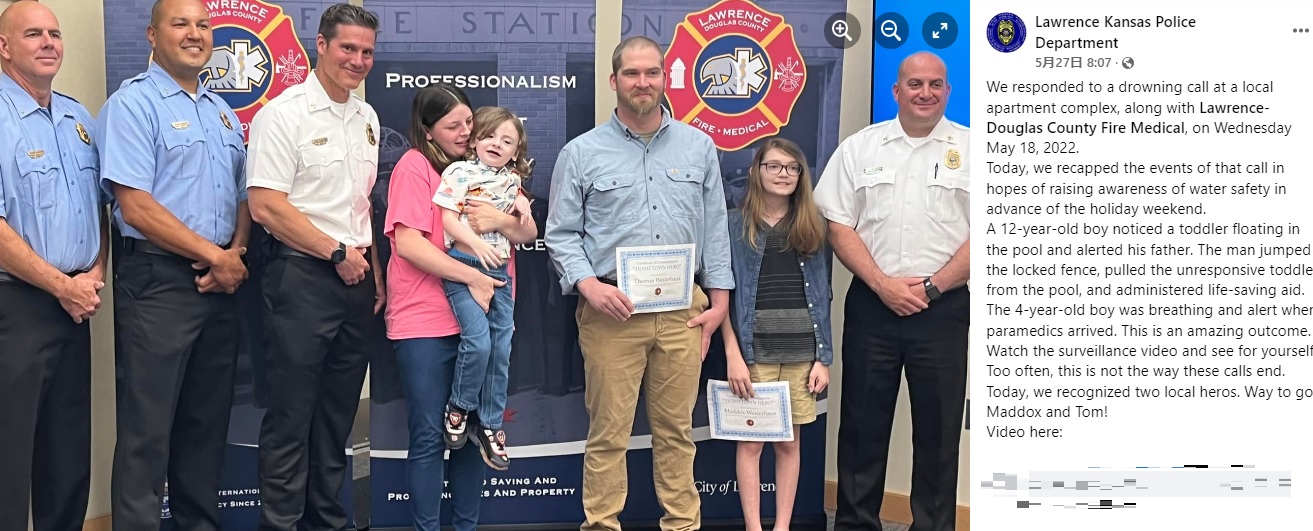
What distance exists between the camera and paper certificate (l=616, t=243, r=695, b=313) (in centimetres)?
359

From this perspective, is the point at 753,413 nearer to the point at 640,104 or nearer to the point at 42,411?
the point at 640,104

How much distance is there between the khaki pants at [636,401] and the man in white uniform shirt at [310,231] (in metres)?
0.84


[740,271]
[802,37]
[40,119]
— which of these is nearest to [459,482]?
[740,271]

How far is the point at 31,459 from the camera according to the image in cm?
325

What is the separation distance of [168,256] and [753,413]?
2.03 meters

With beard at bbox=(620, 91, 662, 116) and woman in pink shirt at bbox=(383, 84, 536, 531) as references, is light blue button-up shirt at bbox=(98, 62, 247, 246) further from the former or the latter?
beard at bbox=(620, 91, 662, 116)

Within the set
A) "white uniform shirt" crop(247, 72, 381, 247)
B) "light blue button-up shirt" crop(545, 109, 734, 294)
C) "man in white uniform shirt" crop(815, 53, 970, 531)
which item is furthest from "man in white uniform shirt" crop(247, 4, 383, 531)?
"man in white uniform shirt" crop(815, 53, 970, 531)

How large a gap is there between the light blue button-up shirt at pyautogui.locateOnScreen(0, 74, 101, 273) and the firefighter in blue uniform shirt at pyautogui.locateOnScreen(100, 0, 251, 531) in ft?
0.27

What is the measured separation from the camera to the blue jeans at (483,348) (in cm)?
342

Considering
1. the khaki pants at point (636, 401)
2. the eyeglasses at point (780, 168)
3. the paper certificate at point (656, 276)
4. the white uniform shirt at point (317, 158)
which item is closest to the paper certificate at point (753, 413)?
the khaki pants at point (636, 401)

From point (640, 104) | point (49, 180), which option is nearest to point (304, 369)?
point (49, 180)

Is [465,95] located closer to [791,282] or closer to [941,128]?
[791,282]

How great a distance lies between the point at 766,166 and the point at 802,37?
22.9 inches
